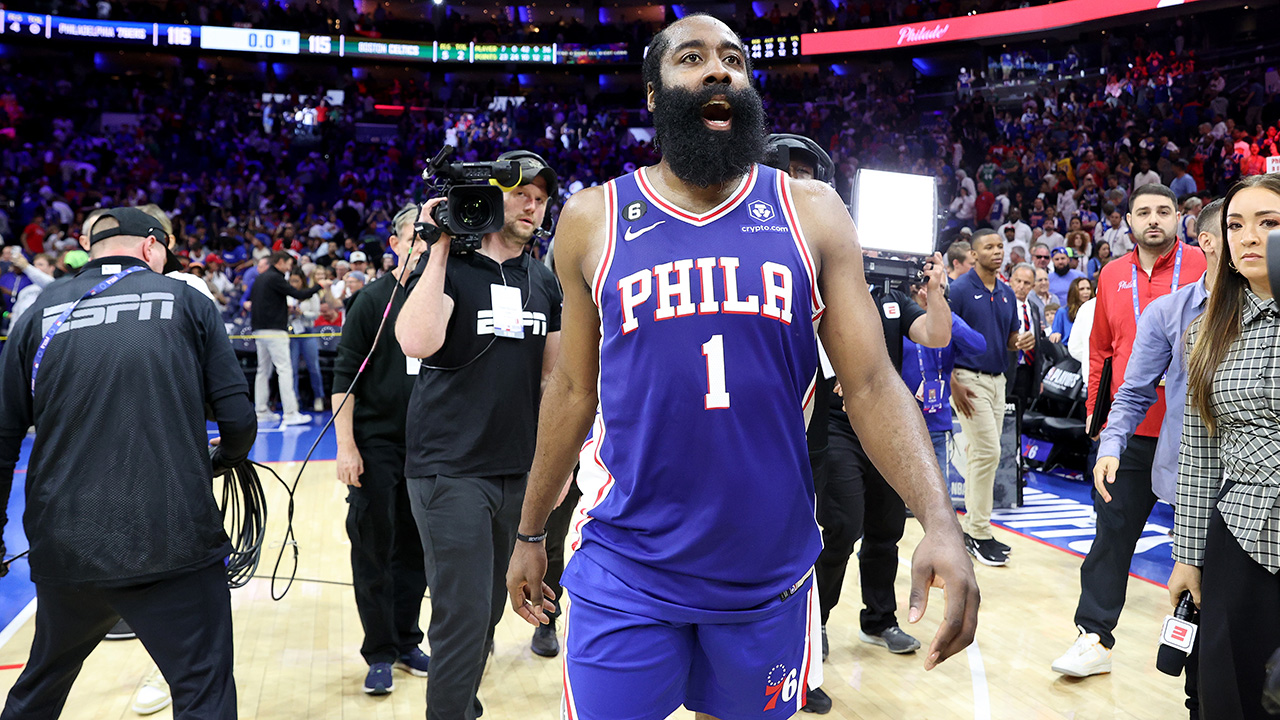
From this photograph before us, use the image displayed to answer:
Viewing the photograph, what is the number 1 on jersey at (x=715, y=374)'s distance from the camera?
71.8 inches

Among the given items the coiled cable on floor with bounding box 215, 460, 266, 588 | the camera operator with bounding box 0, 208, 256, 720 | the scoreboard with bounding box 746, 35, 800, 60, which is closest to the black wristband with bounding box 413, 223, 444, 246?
the camera operator with bounding box 0, 208, 256, 720

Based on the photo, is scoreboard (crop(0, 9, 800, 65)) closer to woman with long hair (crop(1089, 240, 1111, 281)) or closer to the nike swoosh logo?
woman with long hair (crop(1089, 240, 1111, 281))

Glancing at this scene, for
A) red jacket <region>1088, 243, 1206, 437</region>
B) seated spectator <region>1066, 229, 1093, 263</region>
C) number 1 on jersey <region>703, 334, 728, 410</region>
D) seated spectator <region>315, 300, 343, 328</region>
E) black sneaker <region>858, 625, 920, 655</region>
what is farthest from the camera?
seated spectator <region>315, 300, 343, 328</region>

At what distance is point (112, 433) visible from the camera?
267 cm

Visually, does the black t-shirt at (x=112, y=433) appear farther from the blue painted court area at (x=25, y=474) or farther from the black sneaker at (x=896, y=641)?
the black sneaker at (x=896, y=641)

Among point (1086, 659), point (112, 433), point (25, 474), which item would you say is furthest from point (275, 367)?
point (1086, 659)

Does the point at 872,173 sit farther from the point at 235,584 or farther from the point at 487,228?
the point at 235,584

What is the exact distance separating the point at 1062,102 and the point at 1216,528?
18309 millimetres

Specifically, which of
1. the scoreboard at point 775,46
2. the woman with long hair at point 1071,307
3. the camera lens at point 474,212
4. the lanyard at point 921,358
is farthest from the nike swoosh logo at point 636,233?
the scoreboard at point 775,46

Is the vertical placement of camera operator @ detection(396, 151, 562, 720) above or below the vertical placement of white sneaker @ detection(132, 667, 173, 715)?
above

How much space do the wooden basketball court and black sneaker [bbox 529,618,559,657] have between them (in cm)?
5

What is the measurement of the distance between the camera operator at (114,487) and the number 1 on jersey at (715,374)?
1.74 metres

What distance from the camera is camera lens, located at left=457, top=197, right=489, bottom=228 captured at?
3.10m

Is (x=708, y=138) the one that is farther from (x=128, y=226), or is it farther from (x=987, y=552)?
(x=987, y=552)
